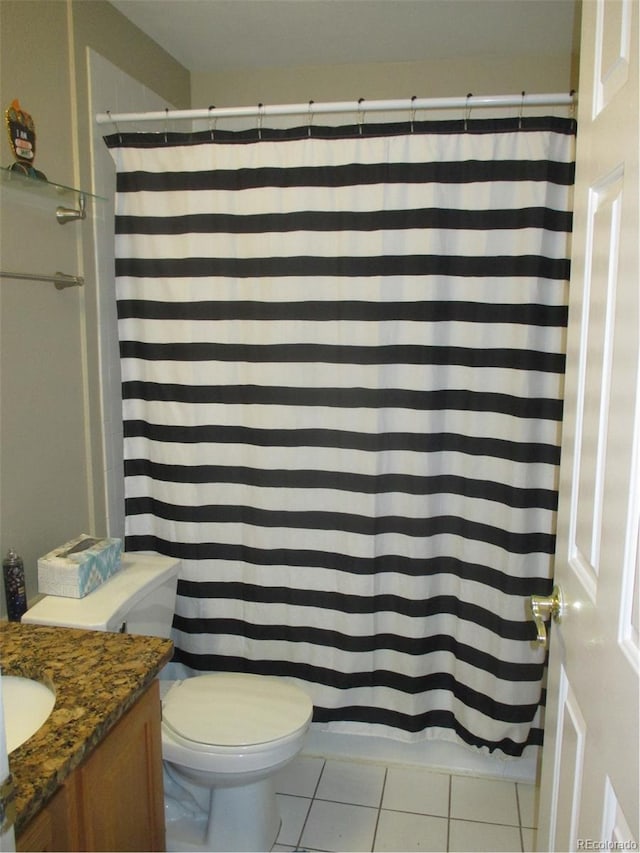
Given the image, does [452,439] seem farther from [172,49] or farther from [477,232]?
[172,49]

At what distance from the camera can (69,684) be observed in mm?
1211

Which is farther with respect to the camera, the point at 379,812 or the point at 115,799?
the point at 379,812

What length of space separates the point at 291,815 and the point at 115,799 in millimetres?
1008

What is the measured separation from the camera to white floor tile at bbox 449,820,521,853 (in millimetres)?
1877

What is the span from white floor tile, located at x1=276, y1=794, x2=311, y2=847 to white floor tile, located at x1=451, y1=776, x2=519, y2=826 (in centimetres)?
47

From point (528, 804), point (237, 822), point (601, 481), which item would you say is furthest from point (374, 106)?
point (528, 804)

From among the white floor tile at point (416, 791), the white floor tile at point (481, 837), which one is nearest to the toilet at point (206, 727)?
the white floor tile at point (416, 791)

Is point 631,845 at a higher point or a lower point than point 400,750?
higher

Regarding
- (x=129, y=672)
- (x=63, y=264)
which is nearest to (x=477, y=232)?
(x=63, y=264)

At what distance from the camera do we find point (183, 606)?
7.32ft

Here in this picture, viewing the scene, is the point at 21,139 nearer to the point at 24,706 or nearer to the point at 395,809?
the point at 24,706

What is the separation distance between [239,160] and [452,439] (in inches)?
42.4

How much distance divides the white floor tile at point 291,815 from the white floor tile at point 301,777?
0.09 ft

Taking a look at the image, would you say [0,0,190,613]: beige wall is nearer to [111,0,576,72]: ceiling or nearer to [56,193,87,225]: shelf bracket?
[56,193,87,225]: shelf bracket
